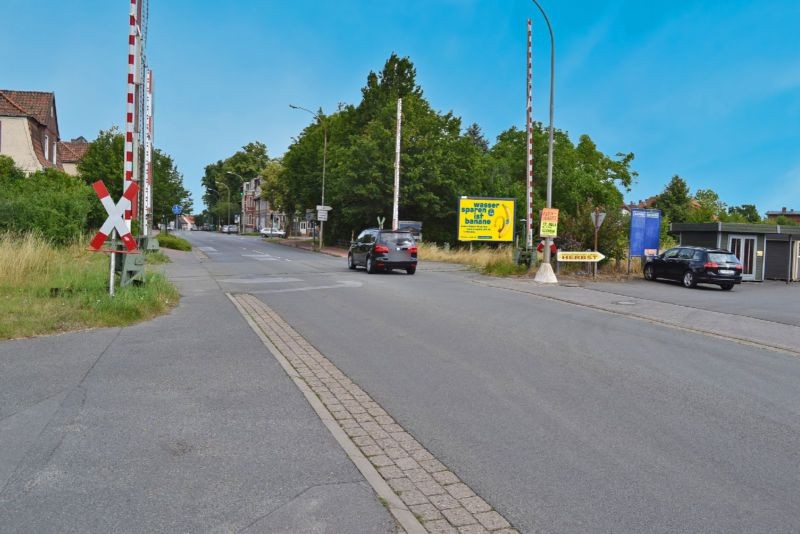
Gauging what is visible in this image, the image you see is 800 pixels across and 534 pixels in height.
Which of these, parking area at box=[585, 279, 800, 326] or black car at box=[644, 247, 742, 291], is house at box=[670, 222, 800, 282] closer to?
parking area at box=[585, 279, 800, 326]

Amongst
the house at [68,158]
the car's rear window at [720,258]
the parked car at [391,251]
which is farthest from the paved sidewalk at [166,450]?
the house at [68,158]

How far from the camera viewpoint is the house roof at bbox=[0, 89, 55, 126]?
39.4 meters

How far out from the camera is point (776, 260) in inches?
1188

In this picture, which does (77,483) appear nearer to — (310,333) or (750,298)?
(310,333)

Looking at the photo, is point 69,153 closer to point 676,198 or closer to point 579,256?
point 579,256

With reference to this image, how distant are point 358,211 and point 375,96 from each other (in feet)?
39.4

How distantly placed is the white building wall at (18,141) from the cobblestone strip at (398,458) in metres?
37.8

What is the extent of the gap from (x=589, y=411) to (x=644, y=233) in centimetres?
2303

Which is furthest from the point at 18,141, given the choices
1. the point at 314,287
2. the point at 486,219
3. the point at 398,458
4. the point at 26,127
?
the point at 398,458

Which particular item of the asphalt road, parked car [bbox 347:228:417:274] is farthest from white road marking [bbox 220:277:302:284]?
the asphalt road

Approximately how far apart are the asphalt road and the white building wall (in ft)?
113

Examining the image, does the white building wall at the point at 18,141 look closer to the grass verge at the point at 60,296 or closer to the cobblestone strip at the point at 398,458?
the grass verge at the point at 60,296

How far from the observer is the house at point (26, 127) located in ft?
128

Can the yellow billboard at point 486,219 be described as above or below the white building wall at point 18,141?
below
